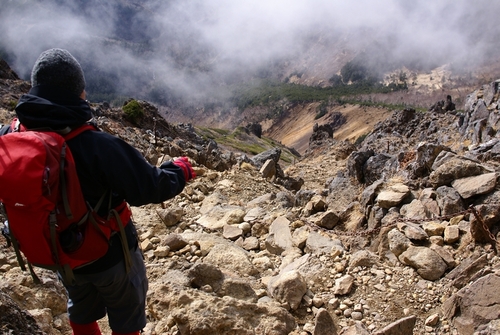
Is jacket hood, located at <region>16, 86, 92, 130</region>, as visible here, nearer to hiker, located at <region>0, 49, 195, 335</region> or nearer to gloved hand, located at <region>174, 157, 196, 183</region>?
hiker, located at <region>0, 49, 195, 335</region>

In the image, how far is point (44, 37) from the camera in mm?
188125

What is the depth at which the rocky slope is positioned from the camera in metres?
3.79

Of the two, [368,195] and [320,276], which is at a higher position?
[368,195]

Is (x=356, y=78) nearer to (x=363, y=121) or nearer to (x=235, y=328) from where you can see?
(x=363, y=121)

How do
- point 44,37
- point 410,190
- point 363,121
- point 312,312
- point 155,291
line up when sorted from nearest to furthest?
1. point 155,291
2. point 312,312
3. point 410,190
4. point 363,121
5. point 44,37

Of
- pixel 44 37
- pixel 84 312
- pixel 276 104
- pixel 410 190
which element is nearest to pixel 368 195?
pixel 410 190

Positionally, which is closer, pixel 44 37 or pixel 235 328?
pixel 235 328

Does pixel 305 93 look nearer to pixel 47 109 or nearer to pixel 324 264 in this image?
pixel 324 264

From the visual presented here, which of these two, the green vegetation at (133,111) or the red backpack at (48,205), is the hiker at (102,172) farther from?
the green vegetation at (133,111)

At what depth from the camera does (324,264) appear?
5504 mm

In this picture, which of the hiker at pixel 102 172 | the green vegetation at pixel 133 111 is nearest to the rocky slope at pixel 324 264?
the hiker at pixel 102 172

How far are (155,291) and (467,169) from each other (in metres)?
5.29

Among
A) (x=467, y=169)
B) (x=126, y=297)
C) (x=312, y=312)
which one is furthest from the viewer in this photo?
(x=467, y=169)

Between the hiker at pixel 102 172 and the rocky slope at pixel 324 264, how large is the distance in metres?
0.60
